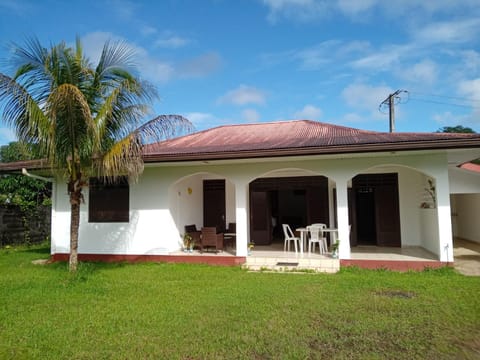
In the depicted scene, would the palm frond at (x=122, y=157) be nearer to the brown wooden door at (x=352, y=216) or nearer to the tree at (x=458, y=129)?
the brown wooden door at (x=352, y=216)

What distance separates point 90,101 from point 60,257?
5.83 metres

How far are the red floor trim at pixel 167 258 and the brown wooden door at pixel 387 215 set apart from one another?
207 inches

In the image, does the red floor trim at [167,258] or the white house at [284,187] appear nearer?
the white house at [284,187]

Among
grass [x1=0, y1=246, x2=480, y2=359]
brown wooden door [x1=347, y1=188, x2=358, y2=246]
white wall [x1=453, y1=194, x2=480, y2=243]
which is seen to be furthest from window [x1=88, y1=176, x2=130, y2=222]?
white wall [x1=453, y1=194, x2=480, y2=243]

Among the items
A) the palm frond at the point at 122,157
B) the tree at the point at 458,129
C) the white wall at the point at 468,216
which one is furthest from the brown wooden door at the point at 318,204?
the tree at the point at 458,129

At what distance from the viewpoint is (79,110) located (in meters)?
8.09

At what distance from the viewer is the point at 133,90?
855 centimetres

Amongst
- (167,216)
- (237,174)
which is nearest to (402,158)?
(237,174)

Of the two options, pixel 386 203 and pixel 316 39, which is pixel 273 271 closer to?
pixel 386 203

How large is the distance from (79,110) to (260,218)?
759 cm

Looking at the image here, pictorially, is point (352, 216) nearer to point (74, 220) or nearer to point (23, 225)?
point (74, 220)

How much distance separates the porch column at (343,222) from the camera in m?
9.48

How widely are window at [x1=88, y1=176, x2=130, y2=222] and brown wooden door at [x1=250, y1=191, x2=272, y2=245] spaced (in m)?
4.68

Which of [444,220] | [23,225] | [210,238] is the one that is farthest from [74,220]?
[444,220]
